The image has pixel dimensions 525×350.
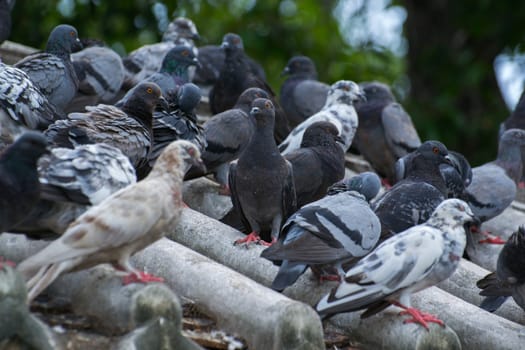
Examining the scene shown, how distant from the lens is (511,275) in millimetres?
8195

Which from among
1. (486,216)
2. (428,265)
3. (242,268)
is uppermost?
(428,265)

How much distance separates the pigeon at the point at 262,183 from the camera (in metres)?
9.18

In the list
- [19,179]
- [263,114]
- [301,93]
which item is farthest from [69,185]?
[301,93]

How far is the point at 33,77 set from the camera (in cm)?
1057

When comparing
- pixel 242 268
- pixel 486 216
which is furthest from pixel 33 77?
pixel 486 216

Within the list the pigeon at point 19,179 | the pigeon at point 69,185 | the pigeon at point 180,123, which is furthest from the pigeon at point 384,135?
the pigeon at point 19,179

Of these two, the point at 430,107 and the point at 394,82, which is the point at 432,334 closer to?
the point at 430,107

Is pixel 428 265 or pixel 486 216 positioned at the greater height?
pixel 428 265

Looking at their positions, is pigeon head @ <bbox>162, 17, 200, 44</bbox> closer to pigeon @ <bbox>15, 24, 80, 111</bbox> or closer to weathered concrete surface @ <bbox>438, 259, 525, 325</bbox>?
pigeon @ <bbox>15, 24, 80, 111</bbox>

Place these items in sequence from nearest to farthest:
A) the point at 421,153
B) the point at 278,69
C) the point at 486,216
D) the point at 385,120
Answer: the point at 421,153, the point at 486,216, the point at 385,120, the point at 278,69

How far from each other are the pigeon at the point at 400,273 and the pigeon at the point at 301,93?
6686 mm

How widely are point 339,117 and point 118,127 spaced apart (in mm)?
3953

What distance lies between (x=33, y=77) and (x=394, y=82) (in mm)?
12618

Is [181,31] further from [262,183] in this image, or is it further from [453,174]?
[262,183]
